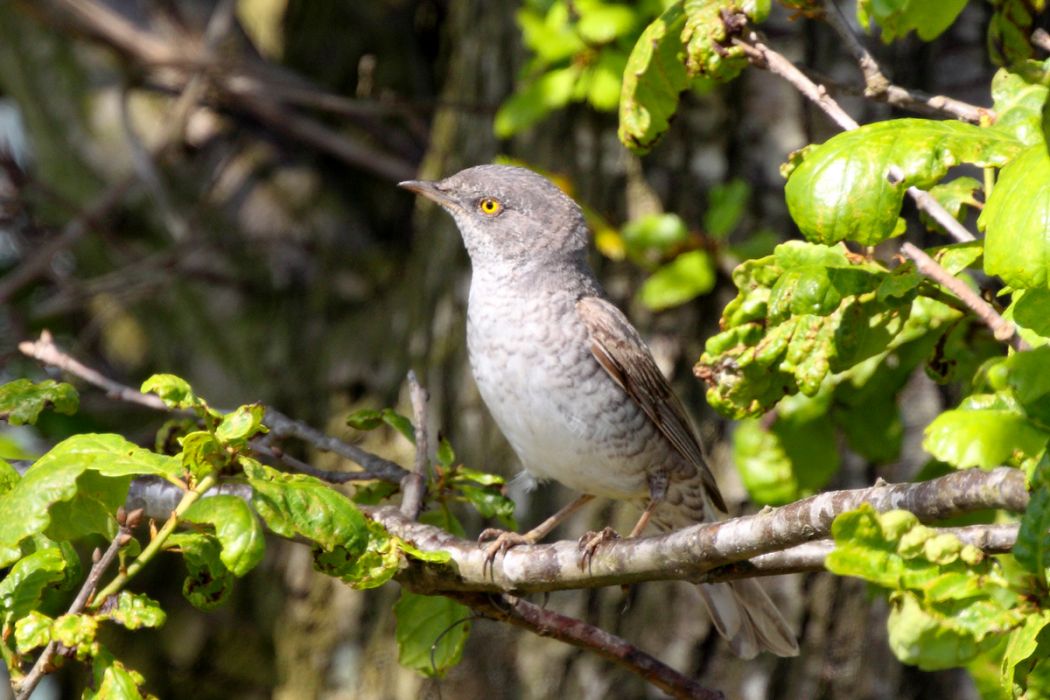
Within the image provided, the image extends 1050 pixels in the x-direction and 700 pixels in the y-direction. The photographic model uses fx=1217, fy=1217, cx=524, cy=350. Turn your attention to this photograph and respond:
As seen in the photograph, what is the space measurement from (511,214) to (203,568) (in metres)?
2.18

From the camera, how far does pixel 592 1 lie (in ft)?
12.9

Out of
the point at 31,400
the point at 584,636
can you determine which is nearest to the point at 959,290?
the point at 584,636

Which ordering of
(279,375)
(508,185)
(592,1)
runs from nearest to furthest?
(592,1), (508,185), (279,375)

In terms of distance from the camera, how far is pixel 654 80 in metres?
2.90

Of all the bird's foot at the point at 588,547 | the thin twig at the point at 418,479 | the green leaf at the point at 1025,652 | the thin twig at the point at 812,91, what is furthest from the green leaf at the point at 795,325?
the thin twig at the point at 418,479

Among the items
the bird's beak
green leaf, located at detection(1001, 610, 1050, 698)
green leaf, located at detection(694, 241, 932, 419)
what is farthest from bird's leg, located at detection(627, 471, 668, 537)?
green leaf, located at detection(1001, 610, 1050, 698)

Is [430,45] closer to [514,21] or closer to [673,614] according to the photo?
[514,21]

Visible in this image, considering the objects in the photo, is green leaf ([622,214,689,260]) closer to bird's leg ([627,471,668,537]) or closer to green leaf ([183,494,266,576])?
bird's leg ([627,471,668,537])

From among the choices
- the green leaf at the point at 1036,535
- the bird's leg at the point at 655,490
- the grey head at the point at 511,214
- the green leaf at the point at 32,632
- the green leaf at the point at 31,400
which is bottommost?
the green leaf at the point at 1036,535

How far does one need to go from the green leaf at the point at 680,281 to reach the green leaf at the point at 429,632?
1516mm

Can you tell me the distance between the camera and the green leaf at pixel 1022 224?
6.06 ft

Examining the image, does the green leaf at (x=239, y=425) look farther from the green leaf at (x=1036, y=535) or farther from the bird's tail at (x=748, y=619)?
the bird's tail at (x=748, y=619)

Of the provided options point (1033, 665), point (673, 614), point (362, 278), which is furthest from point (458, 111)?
point (1033, 665)

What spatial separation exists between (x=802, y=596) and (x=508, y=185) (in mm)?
1924
